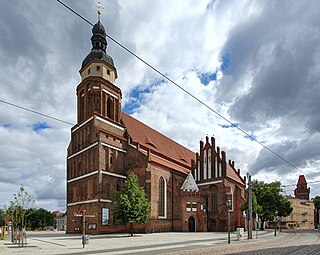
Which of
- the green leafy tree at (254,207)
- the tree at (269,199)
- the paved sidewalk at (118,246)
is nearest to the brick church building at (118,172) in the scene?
the green leafy tree at (254,207)

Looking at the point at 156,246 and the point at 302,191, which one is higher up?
the point at 156,246

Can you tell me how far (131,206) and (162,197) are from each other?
13.1 metres

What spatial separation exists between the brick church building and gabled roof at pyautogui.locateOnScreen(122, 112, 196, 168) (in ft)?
1.22

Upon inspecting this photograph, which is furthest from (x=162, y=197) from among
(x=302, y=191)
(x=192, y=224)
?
(x=302, y=191)

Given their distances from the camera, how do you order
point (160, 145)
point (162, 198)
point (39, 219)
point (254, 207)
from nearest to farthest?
point (254, 207) < point (162, 198) < point (160, 145) < point (39, 219)

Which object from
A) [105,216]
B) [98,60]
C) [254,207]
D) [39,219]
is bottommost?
[39,219]

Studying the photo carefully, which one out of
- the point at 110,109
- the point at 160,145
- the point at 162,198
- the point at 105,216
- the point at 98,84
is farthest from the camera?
the point at 160,145

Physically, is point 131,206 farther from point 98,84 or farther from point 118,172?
point 98,84

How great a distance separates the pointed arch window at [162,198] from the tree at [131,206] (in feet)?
32.2

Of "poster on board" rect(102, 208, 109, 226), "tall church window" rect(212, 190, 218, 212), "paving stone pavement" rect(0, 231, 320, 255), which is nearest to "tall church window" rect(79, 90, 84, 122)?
"poster on board" rect(102, 208, 109, 226)

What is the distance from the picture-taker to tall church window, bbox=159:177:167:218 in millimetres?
55594

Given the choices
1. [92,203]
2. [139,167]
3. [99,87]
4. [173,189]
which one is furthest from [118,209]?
[99,87]

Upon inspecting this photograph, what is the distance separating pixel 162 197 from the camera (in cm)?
5666

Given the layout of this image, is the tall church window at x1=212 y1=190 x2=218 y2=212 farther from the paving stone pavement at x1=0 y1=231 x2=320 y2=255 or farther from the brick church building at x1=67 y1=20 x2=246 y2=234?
the paving stone pavement at x1=0 y1=231 x2=320 y2=255
